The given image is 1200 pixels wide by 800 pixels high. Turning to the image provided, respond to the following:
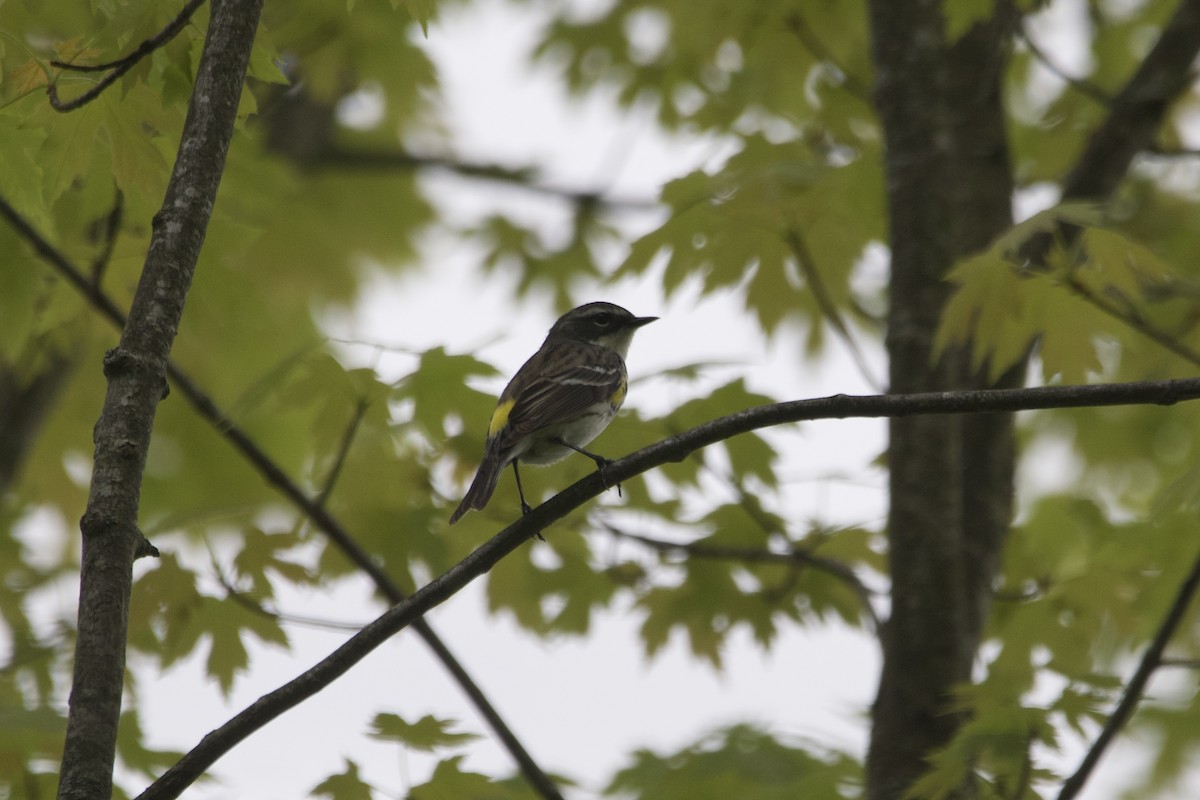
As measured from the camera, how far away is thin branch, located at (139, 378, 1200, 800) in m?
2.97

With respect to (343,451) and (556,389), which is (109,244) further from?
(556,389)

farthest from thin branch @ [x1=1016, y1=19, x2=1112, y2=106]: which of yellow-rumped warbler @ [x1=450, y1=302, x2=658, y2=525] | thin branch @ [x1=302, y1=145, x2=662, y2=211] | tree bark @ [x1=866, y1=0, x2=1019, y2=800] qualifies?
thin branch @ [x1=302, y1=145, x2=662, y2=211]

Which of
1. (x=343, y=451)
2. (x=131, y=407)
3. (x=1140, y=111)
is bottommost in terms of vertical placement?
(x=131, y=407)

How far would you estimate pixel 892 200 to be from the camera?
5676 millimetres

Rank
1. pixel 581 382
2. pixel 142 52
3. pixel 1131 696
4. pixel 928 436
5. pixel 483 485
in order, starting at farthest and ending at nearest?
1. pixel 581 382
2. pixel 928 436
3. pixel 483 485
4. pixel 1131 696
5. pixel 142 52

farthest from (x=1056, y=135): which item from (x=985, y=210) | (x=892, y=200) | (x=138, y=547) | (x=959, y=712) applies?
(x=138, y=547)

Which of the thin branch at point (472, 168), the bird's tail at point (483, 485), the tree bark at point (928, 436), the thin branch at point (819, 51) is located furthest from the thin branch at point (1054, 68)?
the thin branch at point (472, 168)

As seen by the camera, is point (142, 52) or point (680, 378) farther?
point (680, 378)

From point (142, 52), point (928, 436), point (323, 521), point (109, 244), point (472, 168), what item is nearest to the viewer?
point (142, 52)

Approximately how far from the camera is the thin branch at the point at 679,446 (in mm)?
2971

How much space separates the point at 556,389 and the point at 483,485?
810 mm

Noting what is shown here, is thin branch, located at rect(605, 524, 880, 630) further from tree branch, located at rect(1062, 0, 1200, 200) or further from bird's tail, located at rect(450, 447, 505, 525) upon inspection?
tree branch, located at rect(1062, 0, 1200, 200)

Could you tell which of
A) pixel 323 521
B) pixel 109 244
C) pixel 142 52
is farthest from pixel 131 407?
pixel 323 521

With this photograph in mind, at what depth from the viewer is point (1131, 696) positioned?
162 inches
